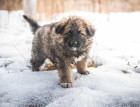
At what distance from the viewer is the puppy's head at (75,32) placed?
2.24m

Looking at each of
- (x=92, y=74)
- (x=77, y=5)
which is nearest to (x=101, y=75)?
(x=92, y=74)

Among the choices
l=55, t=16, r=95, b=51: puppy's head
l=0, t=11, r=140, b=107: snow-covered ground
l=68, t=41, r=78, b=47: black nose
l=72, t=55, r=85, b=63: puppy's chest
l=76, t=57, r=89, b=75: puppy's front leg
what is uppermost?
l=55, t=16, r=95, b=51: puppy's head

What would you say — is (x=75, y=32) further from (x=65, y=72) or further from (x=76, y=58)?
(x=65, y=72)

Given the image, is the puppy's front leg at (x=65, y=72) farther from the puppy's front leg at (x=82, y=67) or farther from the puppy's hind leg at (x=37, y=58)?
the puppy's hind leg at (x=37, y=58)

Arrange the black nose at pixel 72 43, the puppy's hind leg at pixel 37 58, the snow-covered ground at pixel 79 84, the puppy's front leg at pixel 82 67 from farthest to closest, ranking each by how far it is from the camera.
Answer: the puppy's hind leg at pixel 37 58 → the puppy's front leg at pixel 82 67 → the black nose at pixel 72 43 → the snow-covered ground at pixel 79 84

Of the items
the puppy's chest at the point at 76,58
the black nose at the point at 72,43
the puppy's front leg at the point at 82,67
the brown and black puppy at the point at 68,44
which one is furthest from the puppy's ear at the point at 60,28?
the puppy's front leg at the point at 82,67

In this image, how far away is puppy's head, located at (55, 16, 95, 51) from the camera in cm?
224

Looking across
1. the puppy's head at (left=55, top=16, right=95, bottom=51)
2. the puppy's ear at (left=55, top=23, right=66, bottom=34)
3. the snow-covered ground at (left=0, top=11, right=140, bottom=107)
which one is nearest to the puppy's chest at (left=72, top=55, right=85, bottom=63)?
the puppy's head at (left=55, top=16, right=95, bottom=51)

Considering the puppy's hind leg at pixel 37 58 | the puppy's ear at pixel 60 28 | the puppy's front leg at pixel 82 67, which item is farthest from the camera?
the puppy's hind leg at pixel 37 58

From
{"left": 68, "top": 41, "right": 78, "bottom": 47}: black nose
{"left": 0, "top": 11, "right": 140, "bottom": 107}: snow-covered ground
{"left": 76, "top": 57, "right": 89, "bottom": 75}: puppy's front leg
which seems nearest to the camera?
{"left": 0, "top": 11, "right": 140, "bottom": 107}: snow-covered ground

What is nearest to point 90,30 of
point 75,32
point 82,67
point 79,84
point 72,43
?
point 75,32

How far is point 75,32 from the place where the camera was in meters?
2.30

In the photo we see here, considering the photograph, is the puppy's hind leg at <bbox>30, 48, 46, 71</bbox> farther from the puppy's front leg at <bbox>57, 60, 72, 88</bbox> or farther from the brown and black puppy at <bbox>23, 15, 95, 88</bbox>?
the puppy's front leg at <bbox>57, 60, 72, 88</bbox>

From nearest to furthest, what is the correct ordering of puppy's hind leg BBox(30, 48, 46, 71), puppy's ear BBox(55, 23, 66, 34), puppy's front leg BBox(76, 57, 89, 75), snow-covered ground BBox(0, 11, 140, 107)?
snow-covered ground BBox(0, 11, 140, 107) → puppy's ear BBox(55, 23, 66, 34) → puppy's front leg BBox(76, 57, 89, 75) → puppy's hind leg BBox(30, 48, 46, 71)
